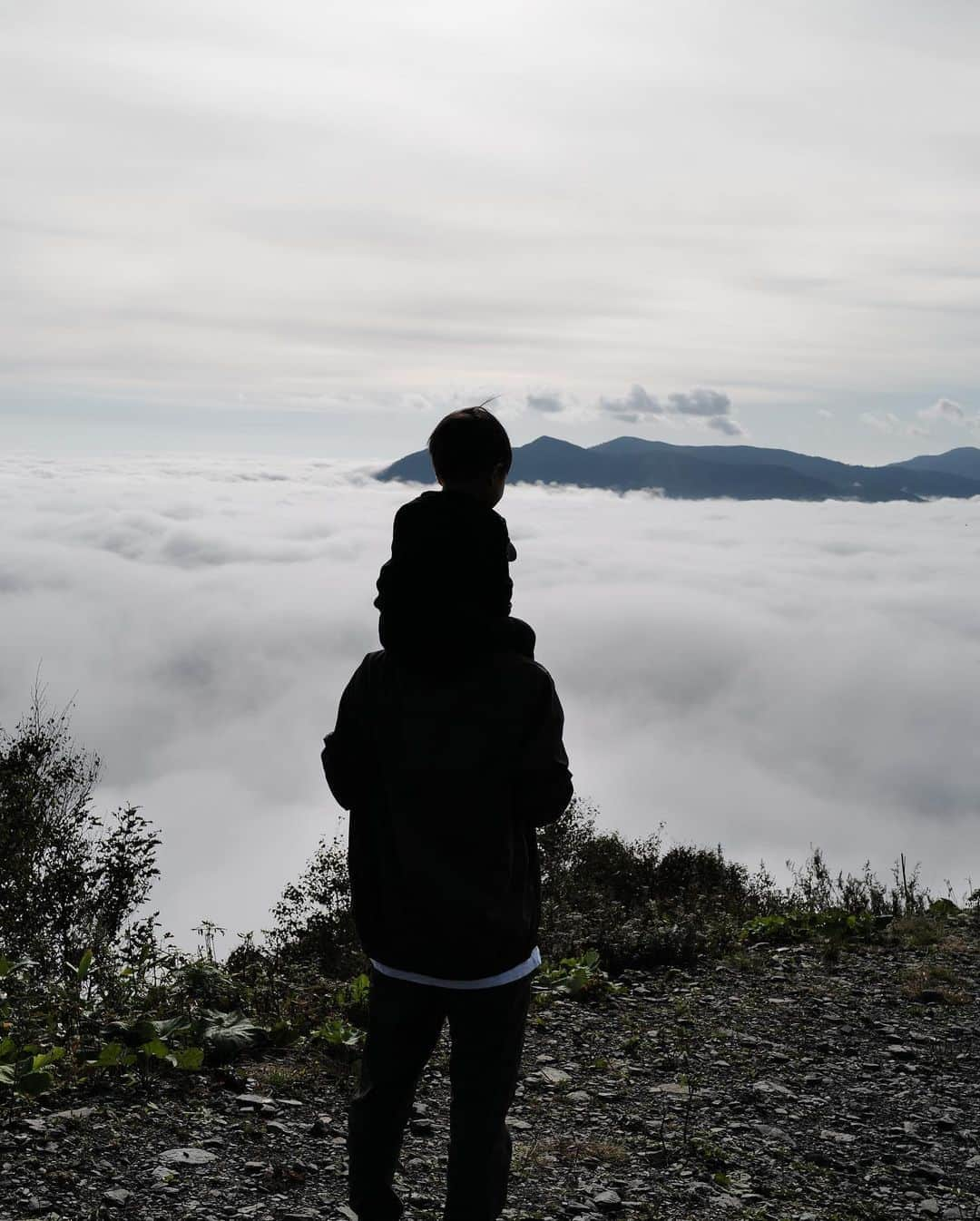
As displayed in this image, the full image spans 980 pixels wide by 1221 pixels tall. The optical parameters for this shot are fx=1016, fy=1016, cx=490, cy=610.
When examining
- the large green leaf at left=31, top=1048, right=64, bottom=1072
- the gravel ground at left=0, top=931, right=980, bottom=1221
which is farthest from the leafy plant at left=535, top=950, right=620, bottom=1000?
the large green leaf at left=31, top=1048, right=64, bottom=1072

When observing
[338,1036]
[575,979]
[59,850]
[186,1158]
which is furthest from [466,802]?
[59,850]

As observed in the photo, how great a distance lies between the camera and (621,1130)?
5062mm

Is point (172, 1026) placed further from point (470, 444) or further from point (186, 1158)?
point (470, 444)

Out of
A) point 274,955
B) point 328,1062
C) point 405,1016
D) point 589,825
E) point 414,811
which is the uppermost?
point 414,811

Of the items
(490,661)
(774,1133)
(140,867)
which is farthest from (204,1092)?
(140,867)

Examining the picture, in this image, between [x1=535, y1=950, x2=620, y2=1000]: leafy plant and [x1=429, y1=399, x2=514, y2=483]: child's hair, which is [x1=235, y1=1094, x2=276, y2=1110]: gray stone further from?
[x1=429, y1=399, x2=514, y2=483]: child's hair

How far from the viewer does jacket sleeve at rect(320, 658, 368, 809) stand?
9.29ft

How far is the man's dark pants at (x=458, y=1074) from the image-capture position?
274 centimetres

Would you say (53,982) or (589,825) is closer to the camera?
(53,982)

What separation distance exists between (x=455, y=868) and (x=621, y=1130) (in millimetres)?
3144

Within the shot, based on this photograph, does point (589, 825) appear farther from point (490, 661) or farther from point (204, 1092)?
point (490, 661)

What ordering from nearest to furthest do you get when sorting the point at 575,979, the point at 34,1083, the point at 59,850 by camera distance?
the point at 34,1083 < the point at 575,979 < the point at 59,850

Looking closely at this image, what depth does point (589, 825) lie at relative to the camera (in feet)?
56.7

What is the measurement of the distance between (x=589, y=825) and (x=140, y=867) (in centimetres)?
806
